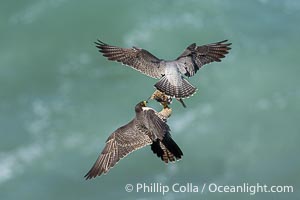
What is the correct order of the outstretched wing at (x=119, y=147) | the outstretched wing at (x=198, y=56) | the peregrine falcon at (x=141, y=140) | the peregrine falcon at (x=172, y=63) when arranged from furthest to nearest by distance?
the outstretched wing at (x=198, y=56) → the peregrine falcon at (x=172, y=63) → the outstretched wing at (x=119, y=147) → the peregrine falcon at (x=141, y=140)

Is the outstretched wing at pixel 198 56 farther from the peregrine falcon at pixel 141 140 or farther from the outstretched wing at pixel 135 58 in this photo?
the peregrine falcon at pixel 141 140

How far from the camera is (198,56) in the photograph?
15.5m

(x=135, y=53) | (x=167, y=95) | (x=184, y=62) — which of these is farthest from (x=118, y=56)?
(x=167, y=95)

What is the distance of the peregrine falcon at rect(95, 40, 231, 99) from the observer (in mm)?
13891

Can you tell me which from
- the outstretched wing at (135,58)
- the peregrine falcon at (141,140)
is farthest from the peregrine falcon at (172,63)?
the peregrine falcon at (141,140)

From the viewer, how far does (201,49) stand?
15836 mm

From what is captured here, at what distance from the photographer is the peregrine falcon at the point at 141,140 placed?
12.7 meters

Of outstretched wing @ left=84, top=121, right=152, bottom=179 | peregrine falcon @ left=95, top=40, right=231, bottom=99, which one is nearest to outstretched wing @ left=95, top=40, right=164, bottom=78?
peregrine falcon @ left=95, top=40, right=231, bottom=99

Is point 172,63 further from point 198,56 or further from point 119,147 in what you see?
point 119,147

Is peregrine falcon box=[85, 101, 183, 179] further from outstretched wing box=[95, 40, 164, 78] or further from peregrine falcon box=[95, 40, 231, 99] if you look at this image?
outstretched wing box=[95, 40, 164, 78]

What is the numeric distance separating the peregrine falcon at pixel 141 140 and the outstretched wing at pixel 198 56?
1.63 metres

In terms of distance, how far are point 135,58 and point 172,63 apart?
3.45ft

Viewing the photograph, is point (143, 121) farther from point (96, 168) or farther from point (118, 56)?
point (118, 56)

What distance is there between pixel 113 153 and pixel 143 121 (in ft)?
2.86
